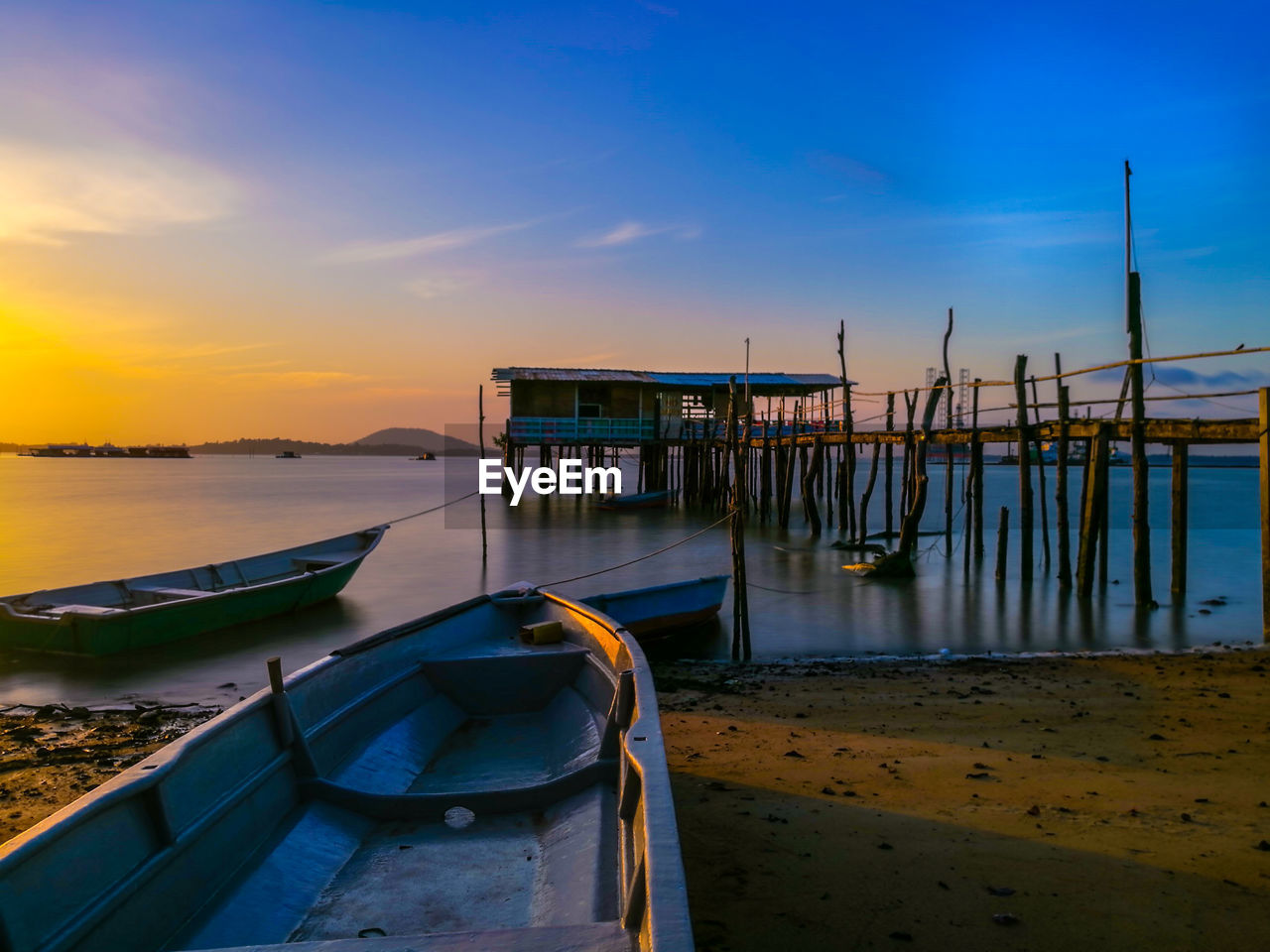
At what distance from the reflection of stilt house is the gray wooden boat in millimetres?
28541

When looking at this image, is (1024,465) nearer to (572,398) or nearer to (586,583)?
(586,583)

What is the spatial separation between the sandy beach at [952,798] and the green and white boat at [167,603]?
80.5 inches

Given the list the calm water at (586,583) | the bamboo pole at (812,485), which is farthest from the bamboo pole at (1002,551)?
the bamboo pole at (812,485)

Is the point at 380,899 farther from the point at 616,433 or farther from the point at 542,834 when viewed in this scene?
the point at 616,433

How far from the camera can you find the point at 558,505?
43.9 m

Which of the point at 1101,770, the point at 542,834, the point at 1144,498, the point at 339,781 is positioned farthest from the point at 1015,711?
the point at 1144,498

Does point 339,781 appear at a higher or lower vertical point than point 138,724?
higher

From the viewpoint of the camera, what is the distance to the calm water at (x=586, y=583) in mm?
11789

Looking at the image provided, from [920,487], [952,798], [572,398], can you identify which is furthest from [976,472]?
[572,398]

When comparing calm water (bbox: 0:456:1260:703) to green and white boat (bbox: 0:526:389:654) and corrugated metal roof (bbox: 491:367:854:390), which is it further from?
corrugated metal roof (bbox: 491:367:854:390)

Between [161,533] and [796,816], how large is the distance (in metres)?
34.2

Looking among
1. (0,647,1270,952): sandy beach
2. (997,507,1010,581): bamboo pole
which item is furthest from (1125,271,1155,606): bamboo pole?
(0,647,1270,952): sandy beach

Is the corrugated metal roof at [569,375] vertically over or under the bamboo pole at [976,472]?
over

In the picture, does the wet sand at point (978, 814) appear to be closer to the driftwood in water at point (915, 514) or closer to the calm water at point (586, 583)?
the calm water at point (586, 583)
